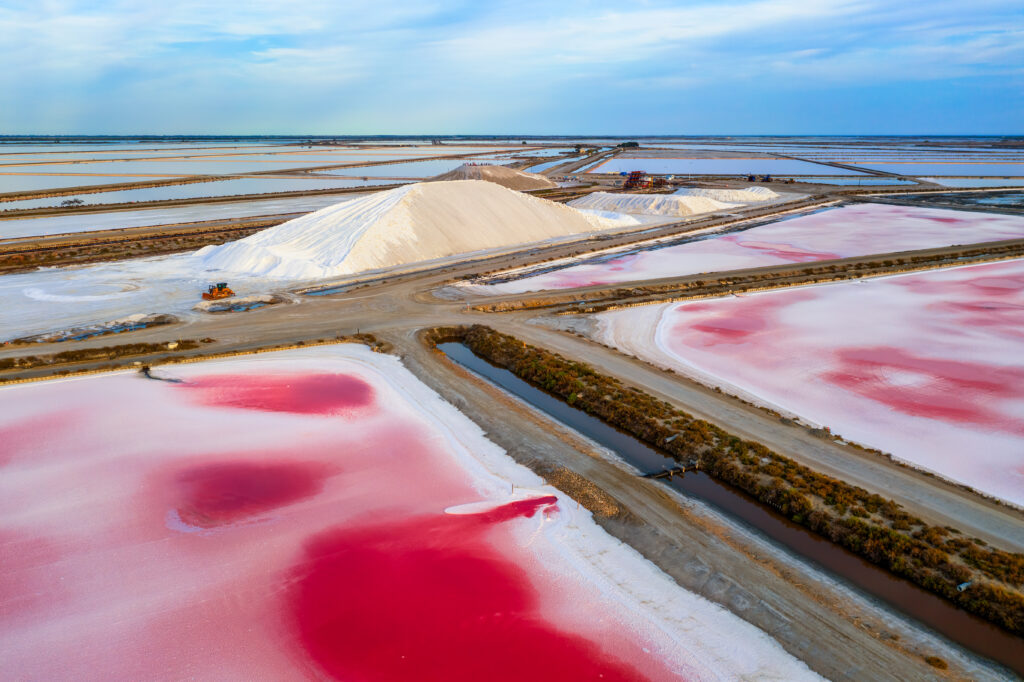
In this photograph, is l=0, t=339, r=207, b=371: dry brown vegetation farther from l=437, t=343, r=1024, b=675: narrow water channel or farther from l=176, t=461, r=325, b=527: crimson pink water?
l=437, t=343, r=1024, b=675: narrow water channel

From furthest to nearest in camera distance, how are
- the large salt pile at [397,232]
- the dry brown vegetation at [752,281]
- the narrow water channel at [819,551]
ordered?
the large salt pile at [397,232]
the dry brown vegetation at [752,281]
the narrow water channel at [819,551]

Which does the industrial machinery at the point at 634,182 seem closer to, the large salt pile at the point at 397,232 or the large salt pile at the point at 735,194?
the large salt pile at the point at 735,194

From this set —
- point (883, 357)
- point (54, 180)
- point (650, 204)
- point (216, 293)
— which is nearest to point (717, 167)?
point (650, 204)

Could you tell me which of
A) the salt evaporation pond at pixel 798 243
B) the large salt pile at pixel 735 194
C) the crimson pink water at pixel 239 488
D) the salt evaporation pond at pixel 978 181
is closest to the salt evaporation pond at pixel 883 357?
the salt evaporation pond at pixel 798 243

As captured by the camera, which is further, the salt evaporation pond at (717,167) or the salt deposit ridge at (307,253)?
the salt evaporation pond at (717,167)

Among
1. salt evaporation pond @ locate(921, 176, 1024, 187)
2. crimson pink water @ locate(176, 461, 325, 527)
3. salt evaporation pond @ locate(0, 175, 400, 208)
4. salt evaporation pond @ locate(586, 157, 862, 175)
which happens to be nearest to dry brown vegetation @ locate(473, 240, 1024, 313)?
crimson pink water @ locate(176, 461, 325, 527)

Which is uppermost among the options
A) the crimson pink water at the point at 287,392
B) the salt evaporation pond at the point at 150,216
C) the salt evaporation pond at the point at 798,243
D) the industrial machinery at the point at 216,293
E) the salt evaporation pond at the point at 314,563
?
the salt evaporation pond at the point at 150,216
